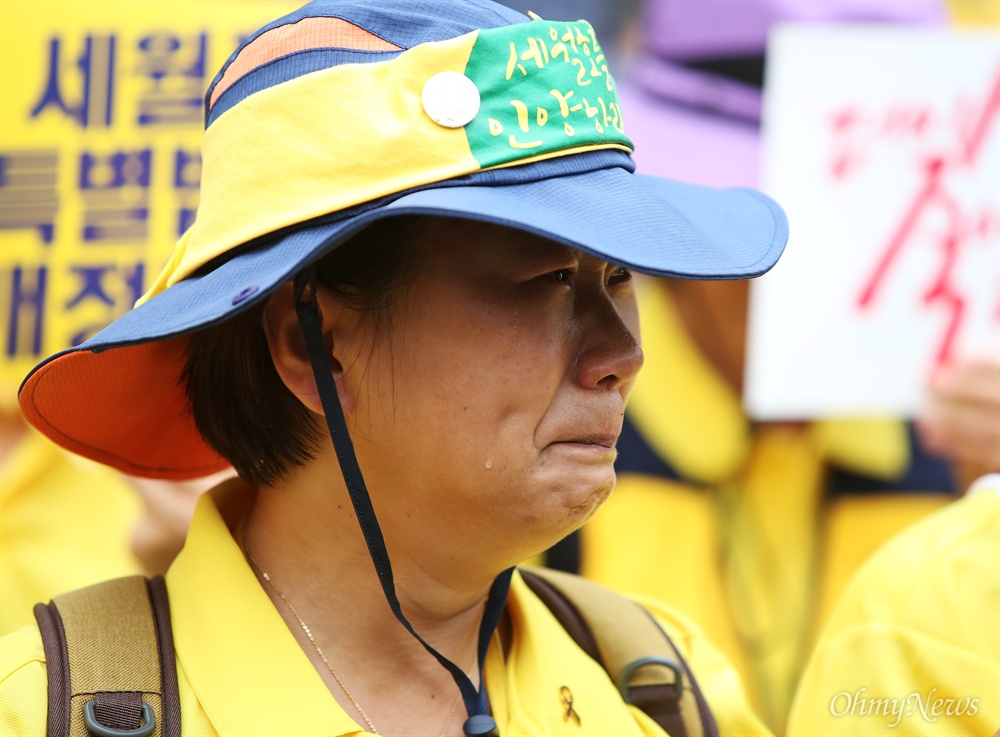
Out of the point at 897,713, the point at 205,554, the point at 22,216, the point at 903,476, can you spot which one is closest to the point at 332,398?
the point at 205,554

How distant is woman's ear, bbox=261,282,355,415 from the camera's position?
4.30 ft

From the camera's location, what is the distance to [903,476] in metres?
2.78

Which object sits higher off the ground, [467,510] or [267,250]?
[267,250]

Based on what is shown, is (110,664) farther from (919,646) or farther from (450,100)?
(919,646)

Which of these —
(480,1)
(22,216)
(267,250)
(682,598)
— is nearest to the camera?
(267,250)

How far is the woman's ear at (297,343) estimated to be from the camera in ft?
4.30

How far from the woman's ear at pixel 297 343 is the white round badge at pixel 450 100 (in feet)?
0.87

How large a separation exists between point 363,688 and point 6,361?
1599 mm

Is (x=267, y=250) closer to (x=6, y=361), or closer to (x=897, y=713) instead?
(x=897, y=713)

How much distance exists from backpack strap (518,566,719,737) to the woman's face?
1.19 feet

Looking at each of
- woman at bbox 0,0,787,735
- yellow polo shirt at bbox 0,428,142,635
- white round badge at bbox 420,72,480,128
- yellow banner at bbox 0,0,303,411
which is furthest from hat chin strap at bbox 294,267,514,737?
yellow banner at bbox 0,0,303,411

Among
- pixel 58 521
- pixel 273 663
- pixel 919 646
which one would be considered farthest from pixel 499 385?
pixel 58 521

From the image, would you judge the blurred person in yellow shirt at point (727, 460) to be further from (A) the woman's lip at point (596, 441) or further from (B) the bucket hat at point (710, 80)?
(A) the woman's lip at point (596, 441)

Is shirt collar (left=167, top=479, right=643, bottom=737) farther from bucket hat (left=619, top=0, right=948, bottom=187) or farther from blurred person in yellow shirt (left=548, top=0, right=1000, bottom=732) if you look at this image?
bucket hat (left=619, top=0, right=948, bottom=187)
